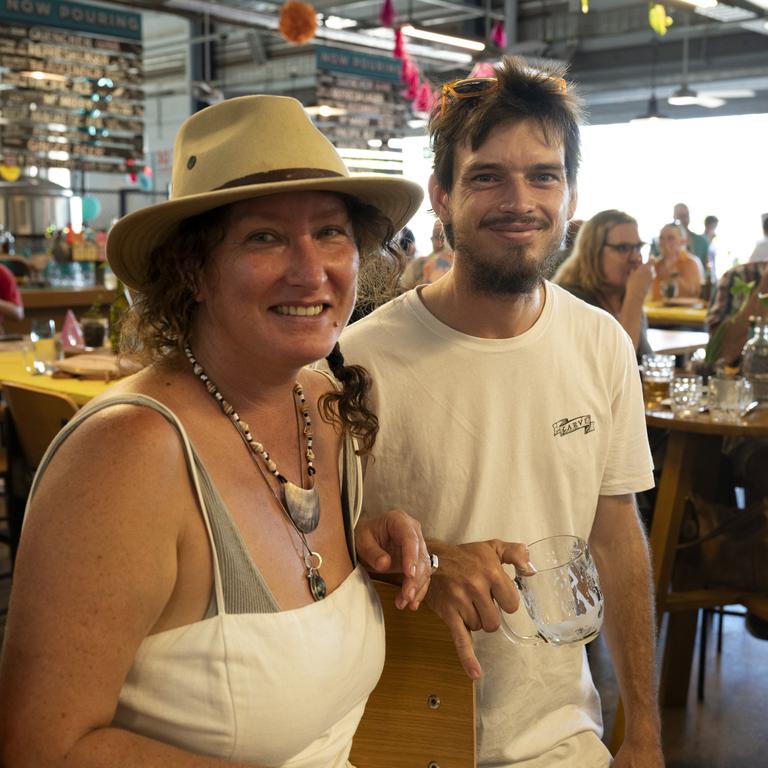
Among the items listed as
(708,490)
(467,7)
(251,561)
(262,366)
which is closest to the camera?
(251,561)

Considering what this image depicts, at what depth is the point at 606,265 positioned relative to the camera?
454 centimetres

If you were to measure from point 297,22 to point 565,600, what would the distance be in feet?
23.2

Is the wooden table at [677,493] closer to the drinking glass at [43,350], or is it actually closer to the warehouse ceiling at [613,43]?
the drinking glass at [43,350]

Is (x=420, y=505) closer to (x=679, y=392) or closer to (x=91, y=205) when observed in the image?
(x=679, y=392)

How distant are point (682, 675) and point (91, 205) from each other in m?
14.3

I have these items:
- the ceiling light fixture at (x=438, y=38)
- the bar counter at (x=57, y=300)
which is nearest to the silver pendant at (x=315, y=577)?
the bar counter at (x=57, y=300)

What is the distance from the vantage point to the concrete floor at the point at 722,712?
308 cm

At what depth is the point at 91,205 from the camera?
52.0 feet

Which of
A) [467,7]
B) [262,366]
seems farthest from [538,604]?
[467,7]

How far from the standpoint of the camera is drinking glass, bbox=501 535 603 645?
1.36m

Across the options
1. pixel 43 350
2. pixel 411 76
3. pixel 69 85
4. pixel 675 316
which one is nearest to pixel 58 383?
pixel 43 350

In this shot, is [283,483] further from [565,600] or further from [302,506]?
[565,600]

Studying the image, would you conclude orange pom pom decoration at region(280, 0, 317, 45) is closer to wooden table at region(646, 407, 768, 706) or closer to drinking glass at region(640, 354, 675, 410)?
drinking glass at region(640, 354, 675, 410)

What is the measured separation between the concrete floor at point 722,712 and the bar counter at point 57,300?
4152 millimetres
